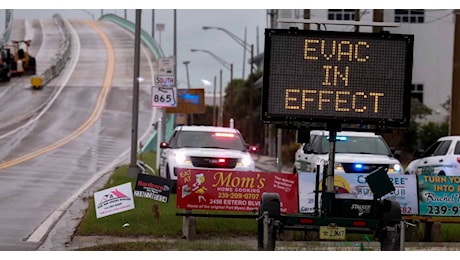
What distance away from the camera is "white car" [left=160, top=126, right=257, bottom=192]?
1977 centimetres

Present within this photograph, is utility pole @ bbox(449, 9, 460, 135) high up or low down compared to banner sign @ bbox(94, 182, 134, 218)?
up

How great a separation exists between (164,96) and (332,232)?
1052cm

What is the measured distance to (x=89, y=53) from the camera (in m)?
77.8

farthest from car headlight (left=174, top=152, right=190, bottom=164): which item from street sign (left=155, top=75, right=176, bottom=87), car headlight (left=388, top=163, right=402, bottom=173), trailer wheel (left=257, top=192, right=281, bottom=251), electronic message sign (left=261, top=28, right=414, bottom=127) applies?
electronic message sign (left=261, top=28, right=414, bottom=127)

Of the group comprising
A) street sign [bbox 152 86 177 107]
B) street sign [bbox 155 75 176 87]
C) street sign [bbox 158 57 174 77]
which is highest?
street sign [bbox 158 57 174 77]

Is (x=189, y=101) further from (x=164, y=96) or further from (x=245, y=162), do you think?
(x=245, y=162)

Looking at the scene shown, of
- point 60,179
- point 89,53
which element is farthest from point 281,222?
point 89,53

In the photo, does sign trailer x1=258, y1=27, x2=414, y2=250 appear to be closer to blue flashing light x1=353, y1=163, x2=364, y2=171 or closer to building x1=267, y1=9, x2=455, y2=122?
blue flashing light x1=353, y1=163, x2=364, y2=171

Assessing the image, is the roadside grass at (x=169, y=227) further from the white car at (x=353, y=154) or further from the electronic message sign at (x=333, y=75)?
the white car at (x=353, y=154)

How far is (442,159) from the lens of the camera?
2072 cm

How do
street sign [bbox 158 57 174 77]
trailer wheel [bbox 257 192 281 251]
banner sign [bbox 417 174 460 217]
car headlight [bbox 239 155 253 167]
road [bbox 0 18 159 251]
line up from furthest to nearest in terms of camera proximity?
street sign [bbox 158 57 174 77], car headlight [bbox 239 155 253 167], road [bbox 0 18 159 251], banner sign [bbox 417 174 460 217], trailer wheel [bbox 257 192 281 251]

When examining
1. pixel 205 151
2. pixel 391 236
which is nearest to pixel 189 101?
pixel 205 151

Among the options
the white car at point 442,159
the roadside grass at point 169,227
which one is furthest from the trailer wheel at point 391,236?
the white car at point 442,159

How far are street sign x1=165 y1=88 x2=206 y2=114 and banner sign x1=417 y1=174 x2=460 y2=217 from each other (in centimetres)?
895
